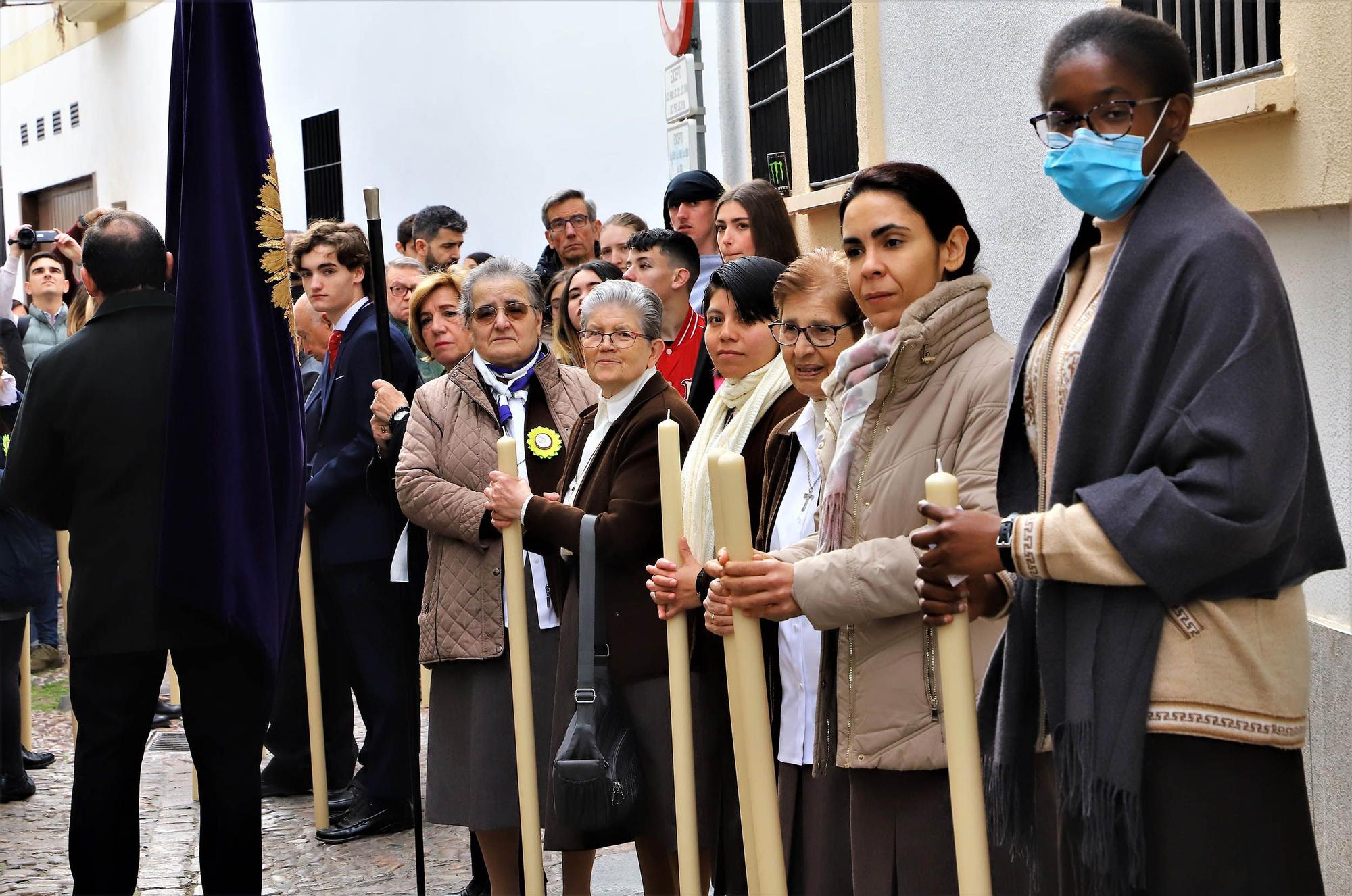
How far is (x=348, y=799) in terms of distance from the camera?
20.5ft

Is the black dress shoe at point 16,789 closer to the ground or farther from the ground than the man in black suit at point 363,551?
closer to the ground

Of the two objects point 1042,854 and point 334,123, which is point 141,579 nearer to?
point 1042,854

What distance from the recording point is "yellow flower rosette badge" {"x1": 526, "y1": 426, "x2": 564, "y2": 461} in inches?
191

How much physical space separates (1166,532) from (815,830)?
1.43 meters

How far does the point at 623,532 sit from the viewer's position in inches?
164

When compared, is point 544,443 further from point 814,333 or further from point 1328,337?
point 1328,337

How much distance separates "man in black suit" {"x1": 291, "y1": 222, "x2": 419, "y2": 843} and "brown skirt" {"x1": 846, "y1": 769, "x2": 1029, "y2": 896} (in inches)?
120

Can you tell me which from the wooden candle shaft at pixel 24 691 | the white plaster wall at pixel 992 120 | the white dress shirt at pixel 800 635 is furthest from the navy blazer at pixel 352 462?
the white dress shirt at pixel 800 635

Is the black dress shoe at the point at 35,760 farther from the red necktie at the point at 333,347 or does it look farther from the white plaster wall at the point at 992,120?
the white plaster wall at the point at 992,120

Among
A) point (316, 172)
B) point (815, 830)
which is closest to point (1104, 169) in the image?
point (815, 830)

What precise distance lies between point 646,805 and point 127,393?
5.79 feet

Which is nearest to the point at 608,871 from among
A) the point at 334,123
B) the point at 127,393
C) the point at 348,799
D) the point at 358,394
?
the point at 348,799

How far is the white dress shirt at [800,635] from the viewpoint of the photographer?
11.5 ft

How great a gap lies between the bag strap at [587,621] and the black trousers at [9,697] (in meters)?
3.62
